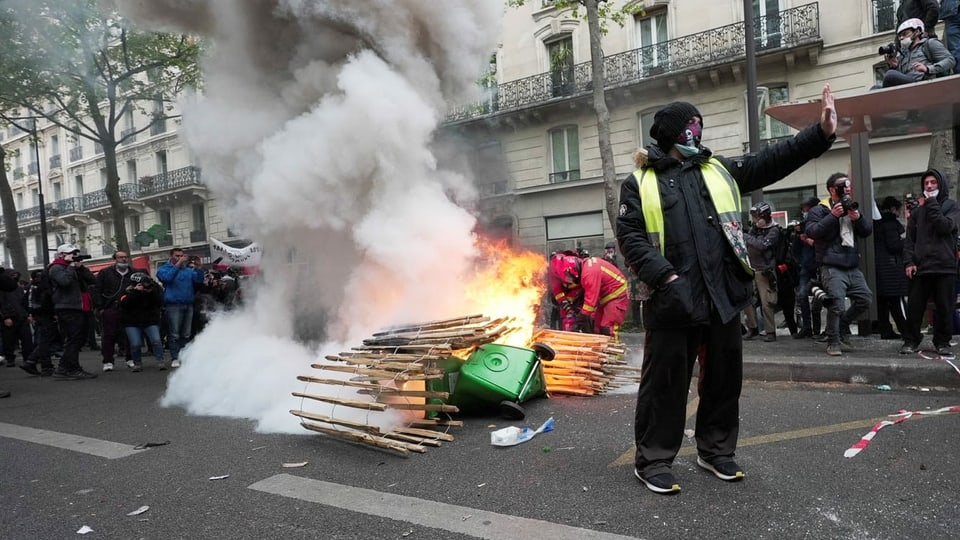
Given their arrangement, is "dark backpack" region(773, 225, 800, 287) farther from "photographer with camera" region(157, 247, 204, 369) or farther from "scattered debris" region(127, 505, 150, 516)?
"photographer with camera" region(157, 247, 204, 369)

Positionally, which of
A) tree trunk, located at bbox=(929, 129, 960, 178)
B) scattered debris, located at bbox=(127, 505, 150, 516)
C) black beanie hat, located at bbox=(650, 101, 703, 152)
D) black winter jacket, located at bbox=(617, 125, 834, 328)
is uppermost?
tree trunk, located at bbox=(929, 129, 960, 178)

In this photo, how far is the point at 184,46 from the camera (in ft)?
48.7

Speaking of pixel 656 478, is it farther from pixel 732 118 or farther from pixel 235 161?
pixel 732 118

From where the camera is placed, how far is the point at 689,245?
297cm

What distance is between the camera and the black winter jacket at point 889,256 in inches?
264

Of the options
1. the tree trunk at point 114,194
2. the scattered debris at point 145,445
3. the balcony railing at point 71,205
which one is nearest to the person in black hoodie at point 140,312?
the scattered debris at point 145,445

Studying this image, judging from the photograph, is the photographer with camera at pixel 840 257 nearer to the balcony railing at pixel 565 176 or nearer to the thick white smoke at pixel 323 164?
the thick white smoke at pixel 323 164

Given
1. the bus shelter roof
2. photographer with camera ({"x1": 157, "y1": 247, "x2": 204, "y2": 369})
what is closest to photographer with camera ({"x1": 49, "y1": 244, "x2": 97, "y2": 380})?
photographer with camera ({"x1": 157, "y1": 247, "x2": 204, "y2": 369})

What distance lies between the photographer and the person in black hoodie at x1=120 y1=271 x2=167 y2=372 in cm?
820

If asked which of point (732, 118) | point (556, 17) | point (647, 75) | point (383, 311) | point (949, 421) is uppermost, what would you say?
point (556, 17)

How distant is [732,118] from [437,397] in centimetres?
1510

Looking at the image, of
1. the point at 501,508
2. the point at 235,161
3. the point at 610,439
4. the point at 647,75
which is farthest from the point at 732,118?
the point at 501,508

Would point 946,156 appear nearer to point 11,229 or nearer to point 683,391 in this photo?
point 683,391

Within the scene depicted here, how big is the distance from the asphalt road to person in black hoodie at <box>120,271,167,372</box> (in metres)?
3.58
